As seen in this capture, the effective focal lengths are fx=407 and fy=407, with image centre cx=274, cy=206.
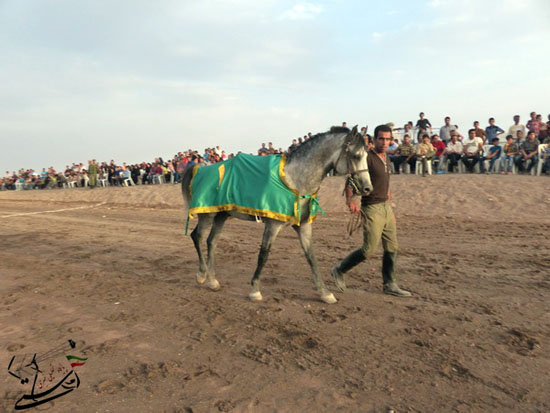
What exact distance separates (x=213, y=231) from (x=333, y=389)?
3.50m

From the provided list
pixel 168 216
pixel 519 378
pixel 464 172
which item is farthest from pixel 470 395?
pixel 464 172

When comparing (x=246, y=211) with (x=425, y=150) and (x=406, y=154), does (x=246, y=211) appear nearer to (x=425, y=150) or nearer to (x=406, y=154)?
(x=425, y=150)

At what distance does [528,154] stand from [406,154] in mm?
4383

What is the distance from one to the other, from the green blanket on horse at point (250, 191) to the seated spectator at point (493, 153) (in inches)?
521

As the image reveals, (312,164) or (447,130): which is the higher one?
(447,130)

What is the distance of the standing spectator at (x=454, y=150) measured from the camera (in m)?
16.4

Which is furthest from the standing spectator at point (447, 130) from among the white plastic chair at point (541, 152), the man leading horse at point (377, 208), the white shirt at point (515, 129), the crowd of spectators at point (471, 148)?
the man leading horse at point (377, 208)

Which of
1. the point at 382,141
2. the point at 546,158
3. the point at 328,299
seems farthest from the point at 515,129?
the point at 328,299

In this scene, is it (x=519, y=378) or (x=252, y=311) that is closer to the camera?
(x=519, y=378)

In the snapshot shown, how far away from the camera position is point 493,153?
52.2 feet

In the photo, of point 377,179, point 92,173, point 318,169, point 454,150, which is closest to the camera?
point 318,169

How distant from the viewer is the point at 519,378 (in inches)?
133

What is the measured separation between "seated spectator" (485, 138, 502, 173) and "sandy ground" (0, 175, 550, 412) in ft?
23.2

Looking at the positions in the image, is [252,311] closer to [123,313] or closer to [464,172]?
[123,313]
